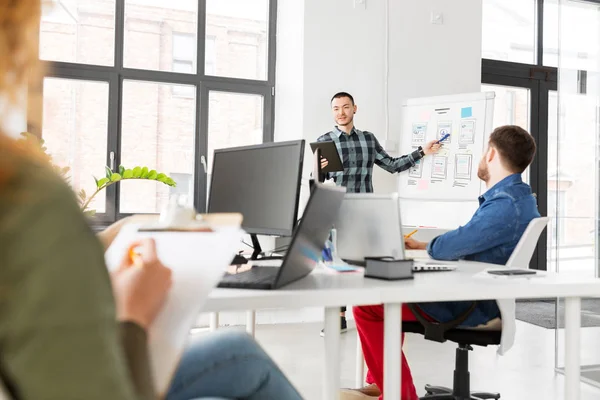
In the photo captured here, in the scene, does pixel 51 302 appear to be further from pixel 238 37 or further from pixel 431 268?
pixel 238 37

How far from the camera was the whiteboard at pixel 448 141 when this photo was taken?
451cm

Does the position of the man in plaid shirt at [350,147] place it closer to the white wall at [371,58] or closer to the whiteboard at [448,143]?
the white wall at [371,58]

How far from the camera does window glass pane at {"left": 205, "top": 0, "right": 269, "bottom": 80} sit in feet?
15.6

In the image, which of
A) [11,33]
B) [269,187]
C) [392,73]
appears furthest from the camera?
[392,73]

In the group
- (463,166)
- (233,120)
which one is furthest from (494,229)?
(233,120)

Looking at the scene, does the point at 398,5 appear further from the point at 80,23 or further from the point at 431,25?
the point at 80,23

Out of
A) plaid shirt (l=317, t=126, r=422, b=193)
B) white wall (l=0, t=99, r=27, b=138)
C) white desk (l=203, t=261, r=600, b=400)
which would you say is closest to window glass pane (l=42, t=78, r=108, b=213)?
plaid shirt (l=317, t=126, r=422, b=193)

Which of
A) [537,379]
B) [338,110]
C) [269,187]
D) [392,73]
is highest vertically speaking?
[392,73]

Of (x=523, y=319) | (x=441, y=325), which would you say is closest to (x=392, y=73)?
(x=523, y=319)

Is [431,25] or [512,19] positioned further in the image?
[512,19]

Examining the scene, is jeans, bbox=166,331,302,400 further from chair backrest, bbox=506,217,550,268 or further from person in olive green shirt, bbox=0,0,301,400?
chair backrest, bbox=506,217,550,268

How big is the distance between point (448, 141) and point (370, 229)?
312 centimetres

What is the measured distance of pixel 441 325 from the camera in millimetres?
2010

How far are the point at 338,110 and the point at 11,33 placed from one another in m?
4.11
